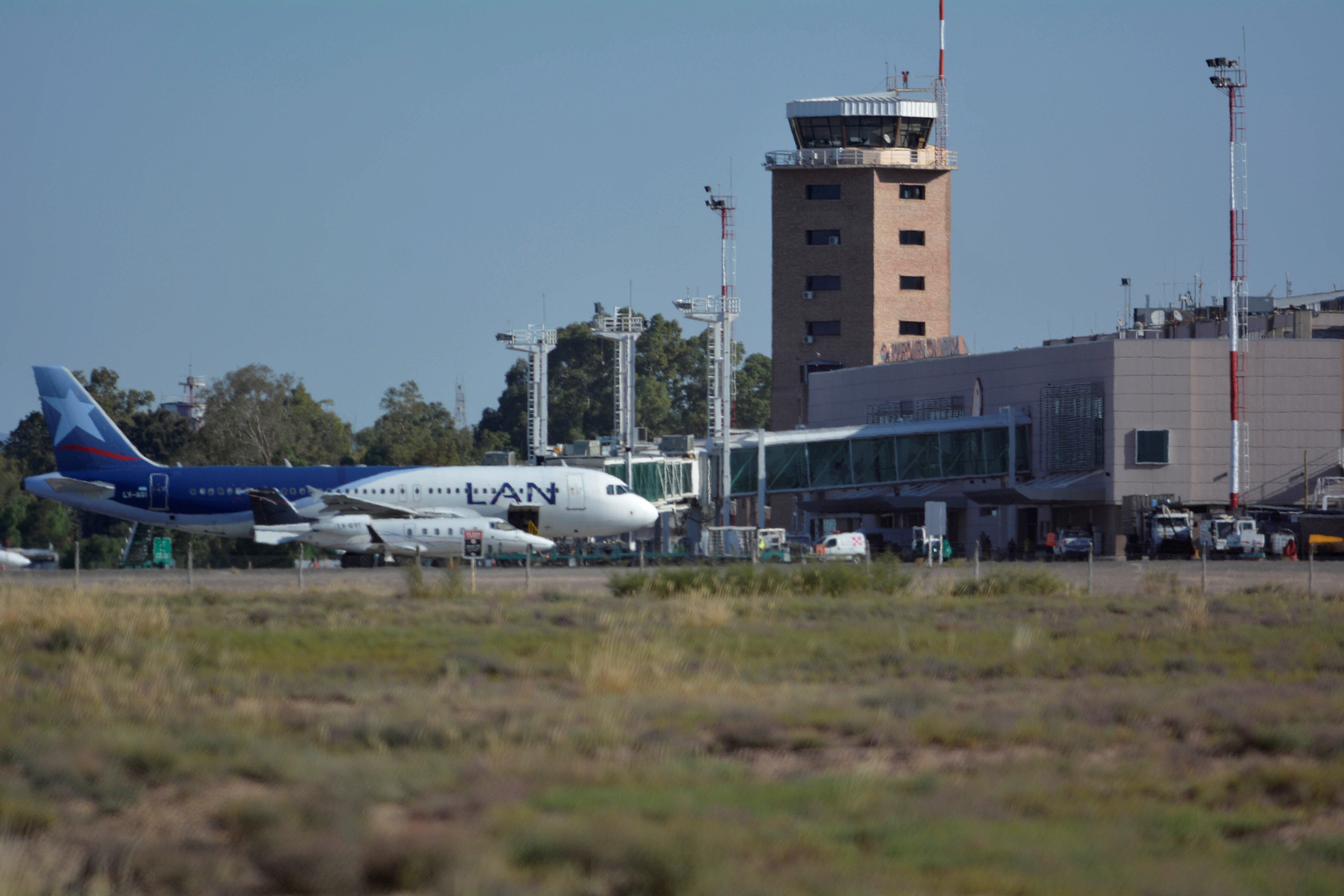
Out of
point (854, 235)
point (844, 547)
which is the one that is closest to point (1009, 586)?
point (844, 547)

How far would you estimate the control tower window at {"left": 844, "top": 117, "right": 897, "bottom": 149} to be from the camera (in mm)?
101000

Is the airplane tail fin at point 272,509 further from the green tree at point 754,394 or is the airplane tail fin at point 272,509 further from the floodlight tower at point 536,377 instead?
the green tree at point 754,394

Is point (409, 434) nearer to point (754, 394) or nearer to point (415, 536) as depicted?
point (754, 394)

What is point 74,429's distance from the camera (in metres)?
58.2

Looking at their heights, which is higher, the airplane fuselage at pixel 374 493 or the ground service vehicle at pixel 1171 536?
the airplane fuselage at pixel 374 493

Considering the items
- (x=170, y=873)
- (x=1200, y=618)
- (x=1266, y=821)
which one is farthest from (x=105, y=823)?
(x=1200, y=618)

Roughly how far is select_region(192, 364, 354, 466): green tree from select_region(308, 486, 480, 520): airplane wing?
5292 centimetres

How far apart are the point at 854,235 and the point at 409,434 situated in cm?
6727

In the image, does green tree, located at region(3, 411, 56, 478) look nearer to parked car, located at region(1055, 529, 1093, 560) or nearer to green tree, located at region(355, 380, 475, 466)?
green tree, located at region(355, 380, 475, 466)

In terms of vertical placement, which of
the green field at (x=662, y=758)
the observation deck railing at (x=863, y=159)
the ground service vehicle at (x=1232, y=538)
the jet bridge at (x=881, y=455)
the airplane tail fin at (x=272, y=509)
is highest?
the observation deck railing at (x=863, y=159)

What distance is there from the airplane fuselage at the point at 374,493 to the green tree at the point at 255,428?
48849mm

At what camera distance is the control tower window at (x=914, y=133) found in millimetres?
101688

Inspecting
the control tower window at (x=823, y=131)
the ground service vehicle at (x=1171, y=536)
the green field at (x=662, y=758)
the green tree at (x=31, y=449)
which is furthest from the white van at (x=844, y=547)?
the green tree at (x=31, y=449)

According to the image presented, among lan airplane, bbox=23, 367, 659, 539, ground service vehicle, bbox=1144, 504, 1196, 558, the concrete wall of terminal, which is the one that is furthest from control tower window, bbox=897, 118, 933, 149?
lan airplane, bbox=23, 367, 659, 539
